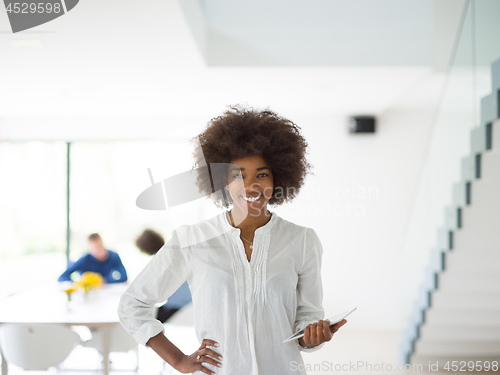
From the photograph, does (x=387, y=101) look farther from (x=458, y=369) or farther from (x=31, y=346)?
(x=31, y=346)

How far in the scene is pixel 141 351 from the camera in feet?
10.3

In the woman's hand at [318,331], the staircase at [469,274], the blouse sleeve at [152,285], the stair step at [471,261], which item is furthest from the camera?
the stair step at [471,261]

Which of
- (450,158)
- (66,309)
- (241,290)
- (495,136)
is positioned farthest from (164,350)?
(450,158)

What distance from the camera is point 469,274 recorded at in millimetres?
2615

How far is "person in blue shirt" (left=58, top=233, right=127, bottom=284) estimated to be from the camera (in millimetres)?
3088

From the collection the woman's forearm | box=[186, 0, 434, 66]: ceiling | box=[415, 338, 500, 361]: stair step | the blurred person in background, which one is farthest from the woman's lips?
box=[415, 338, 500, 361]: stair step

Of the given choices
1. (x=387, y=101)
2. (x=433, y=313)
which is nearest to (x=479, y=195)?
(x=433, y=313)

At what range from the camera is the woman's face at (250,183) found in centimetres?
116

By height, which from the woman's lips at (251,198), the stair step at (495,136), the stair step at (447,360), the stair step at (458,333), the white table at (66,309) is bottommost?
→ the stair step at (447,360)

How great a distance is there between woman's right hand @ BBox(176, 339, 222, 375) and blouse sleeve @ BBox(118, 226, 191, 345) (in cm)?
12

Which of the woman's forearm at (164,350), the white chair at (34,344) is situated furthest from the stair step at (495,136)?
the white chair at (34,344)

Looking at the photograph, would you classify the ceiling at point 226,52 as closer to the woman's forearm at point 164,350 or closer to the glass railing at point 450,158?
→ the glass railing at point 450,158

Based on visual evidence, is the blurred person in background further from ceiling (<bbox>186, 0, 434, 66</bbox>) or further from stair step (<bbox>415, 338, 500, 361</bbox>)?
stair step (<bbox>415, 338, 500, 361</bbox>)

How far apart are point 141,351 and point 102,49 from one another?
2.24 m
